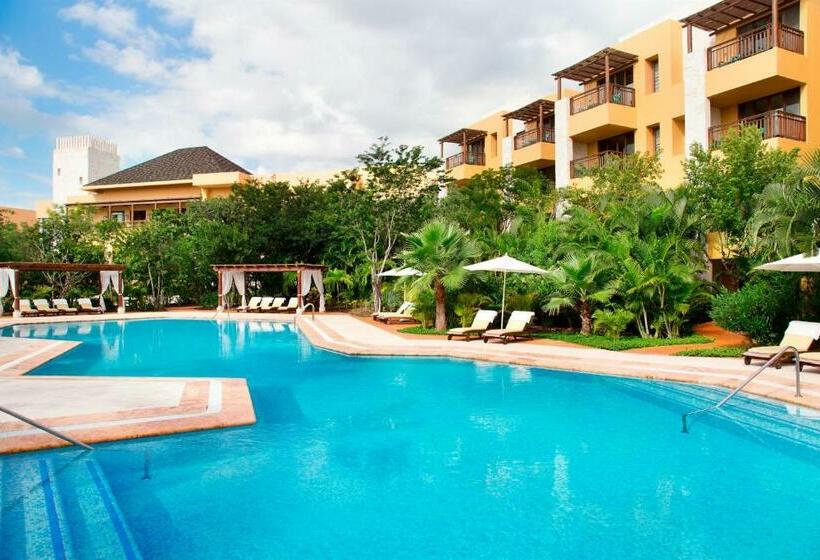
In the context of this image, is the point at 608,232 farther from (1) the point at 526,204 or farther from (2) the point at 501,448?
(2) the point at 501,448

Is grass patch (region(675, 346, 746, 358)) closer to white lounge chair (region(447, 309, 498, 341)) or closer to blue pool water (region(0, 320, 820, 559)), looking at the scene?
blue pool water (region(0, 320, 820, 559))

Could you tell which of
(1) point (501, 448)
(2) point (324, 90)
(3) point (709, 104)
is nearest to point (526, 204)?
(3) point (709, 104)

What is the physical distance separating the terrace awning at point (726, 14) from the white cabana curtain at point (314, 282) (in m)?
18.3

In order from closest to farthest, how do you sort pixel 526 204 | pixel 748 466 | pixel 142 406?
pixel 748 466, pixel 142 406, pixel 526 204

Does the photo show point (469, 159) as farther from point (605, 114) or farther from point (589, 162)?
point (605, 114)

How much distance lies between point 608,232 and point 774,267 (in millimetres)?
5929

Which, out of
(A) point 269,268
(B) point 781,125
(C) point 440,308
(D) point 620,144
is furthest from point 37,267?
(B) point 781,125

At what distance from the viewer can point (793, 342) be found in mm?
10797

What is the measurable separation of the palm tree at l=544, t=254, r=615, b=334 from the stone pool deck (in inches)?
51.2

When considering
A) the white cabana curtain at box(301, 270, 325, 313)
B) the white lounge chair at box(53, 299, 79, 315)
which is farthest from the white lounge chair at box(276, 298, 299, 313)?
the white lounge chair at box(53, 299, 79, 315)

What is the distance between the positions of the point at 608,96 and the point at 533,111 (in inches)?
235

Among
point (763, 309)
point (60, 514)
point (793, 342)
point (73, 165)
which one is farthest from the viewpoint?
point (73, 165)

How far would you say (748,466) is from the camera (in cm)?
630

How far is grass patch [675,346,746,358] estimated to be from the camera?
12.2 metres
